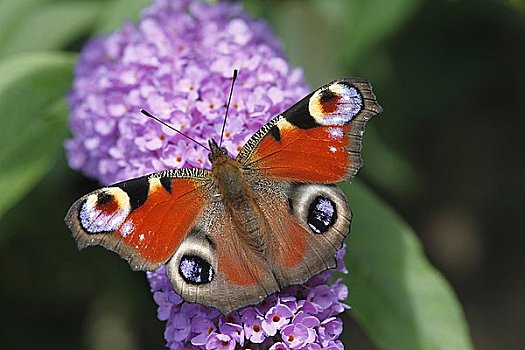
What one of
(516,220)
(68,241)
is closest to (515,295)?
(516,220)

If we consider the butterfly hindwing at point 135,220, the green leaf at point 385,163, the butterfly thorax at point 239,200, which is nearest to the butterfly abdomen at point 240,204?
the butterfly thorax at point 239,200

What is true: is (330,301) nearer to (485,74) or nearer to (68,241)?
(68,241)

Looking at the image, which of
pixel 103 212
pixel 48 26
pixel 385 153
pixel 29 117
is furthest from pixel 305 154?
pixel 385 153

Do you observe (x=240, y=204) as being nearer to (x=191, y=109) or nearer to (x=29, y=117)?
(x=191, y=109)

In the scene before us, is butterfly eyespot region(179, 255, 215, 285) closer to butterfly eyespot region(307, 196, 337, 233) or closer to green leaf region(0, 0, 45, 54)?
butterfly eyespot region(307, 196, 337, 233)

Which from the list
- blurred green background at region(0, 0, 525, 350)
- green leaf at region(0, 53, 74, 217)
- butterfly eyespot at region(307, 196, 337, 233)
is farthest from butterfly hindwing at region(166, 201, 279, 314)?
blurred green background at region(0, 0, 525, 350)

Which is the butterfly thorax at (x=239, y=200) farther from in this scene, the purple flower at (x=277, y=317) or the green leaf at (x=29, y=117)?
the green leaf at (x=29, y=117)
